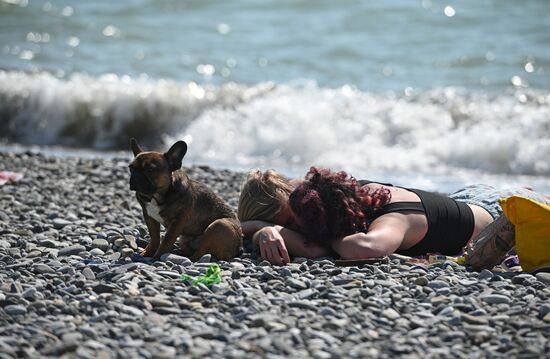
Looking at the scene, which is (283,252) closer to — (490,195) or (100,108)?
(490,195)

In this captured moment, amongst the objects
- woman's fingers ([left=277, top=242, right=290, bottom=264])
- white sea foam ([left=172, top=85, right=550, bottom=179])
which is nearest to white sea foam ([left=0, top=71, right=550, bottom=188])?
white sea foam ([left=172, top=85, right=550, bottom=179])

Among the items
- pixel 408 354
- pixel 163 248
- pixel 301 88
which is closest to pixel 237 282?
pixel 163 248

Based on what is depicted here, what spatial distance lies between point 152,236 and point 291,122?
27.6 feet

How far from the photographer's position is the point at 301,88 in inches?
629

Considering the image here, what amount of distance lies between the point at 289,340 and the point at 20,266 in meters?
2.22

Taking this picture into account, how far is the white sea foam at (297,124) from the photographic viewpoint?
12.8 meters

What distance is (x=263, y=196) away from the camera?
6.25m

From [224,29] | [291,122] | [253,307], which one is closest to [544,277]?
[253,307]

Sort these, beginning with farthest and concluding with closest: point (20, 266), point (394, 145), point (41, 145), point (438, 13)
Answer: point (438, 13) < point (41, 145) < point (394, 145) < point (20, 266)

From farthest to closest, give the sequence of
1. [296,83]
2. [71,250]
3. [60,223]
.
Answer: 1. [296,83]
2. [60,223]
3. [71,250]

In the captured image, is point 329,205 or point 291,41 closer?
point 329,205

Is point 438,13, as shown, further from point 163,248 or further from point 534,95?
point 163,248

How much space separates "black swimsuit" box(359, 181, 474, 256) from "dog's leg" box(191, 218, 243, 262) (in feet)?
3.60

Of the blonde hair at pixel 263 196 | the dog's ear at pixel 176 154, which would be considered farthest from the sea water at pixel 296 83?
the dog's ear at pixel 176 154
